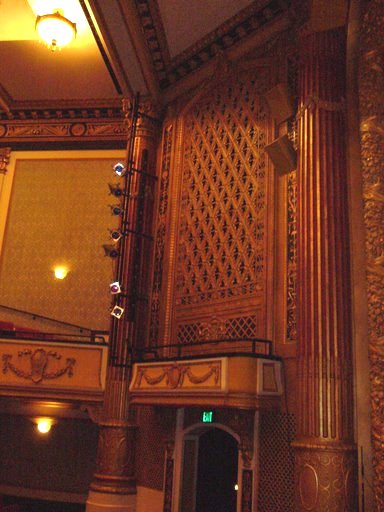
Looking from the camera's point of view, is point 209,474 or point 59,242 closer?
point 209,474

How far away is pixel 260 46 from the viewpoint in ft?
29.6

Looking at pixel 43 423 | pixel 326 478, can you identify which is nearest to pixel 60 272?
pixel 43 423

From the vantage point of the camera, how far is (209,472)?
8258 mm

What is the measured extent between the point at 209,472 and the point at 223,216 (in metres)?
3.68

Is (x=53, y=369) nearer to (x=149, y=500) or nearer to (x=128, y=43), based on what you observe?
(x=149, y=500)

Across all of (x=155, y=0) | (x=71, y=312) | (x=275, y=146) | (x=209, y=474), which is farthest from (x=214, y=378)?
(x=155, y=0)

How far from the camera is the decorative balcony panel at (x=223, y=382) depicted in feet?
22.4

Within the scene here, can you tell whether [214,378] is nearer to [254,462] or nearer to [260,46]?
[254,462]

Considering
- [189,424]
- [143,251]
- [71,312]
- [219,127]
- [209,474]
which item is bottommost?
[209,474]

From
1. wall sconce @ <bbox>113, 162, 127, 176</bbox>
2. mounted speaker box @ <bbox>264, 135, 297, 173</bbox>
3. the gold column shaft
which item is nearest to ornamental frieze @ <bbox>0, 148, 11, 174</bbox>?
the gold column shaft

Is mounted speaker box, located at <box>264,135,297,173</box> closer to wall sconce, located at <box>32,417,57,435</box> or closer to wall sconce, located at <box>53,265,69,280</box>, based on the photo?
wall sconce, located at <box>53,265,69,280</box>

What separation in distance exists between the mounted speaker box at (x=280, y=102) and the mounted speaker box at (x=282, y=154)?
0.51 metres

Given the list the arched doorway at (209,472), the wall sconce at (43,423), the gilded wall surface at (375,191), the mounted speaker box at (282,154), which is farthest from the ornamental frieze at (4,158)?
the gilded wall surface at (375,191)

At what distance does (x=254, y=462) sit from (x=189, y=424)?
1370mm
